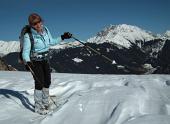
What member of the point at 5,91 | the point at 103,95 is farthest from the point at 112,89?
the point at 5,91

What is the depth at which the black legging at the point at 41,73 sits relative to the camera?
929 cm

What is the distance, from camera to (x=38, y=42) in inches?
360

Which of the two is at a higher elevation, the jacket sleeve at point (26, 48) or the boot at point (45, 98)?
the jacket sleeve at point (26, 48)

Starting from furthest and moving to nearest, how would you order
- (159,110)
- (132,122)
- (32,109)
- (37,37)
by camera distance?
(32,109) → (37,37) → (159,110) → (132,122)

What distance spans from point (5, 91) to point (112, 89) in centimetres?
474

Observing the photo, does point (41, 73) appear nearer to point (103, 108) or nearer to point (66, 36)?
point (66, 36)

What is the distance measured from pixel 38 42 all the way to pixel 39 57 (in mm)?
481

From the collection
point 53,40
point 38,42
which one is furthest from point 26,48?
point 53,40

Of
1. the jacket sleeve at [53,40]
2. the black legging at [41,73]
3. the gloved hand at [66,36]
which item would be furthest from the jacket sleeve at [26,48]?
the gloved hand at [66,36]

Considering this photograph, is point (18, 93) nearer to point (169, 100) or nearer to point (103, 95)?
point (103, 95)

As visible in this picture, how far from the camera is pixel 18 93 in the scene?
11.9m

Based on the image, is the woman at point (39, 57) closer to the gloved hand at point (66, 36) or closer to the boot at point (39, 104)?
the boot at point (39, 104)

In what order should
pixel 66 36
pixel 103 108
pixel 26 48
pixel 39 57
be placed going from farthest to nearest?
pixel 66 36 → pixel 39 57 → pixel 26 48 → pixel 103 108

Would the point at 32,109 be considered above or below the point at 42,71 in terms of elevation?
below
